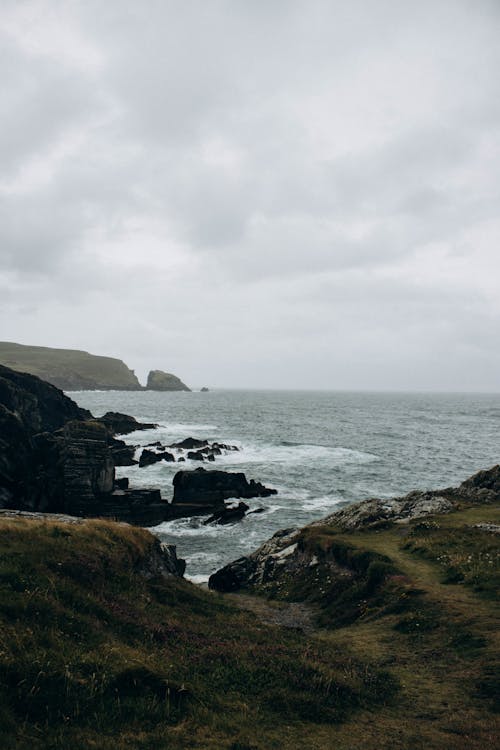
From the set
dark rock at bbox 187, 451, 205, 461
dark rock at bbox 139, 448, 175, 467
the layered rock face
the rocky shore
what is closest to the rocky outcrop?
the rocky shore

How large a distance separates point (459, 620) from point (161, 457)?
63.2m

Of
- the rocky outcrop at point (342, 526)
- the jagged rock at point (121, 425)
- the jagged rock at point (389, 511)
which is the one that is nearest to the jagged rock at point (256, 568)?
the rocky outcrop at point (342, 526)

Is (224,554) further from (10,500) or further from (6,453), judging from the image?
(6,453)

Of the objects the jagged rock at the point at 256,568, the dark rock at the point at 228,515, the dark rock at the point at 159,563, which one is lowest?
the dark rock at the point at 228,515

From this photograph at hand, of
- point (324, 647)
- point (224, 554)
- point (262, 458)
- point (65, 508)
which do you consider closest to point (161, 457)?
point (262, 458)

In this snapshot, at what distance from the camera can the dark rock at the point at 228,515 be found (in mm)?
45197

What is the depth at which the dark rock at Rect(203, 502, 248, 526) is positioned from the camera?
148 feet

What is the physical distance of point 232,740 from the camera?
9.39 meters

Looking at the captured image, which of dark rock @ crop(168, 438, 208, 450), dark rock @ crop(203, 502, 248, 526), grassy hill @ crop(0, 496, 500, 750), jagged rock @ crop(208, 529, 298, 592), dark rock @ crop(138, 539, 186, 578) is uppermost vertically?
grassy hill @ crop(0, 496, 500, 750)

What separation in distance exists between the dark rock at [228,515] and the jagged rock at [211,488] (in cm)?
299

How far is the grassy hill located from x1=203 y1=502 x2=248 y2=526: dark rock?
72.2ft

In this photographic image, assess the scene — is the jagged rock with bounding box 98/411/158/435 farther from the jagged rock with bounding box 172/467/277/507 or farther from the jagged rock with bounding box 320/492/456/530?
the jagged rock with bounding box 320/492/456/530

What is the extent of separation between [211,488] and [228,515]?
7.97m

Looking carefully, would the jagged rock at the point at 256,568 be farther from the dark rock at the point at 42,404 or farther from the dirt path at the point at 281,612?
the dark rock at the point at 42,404
